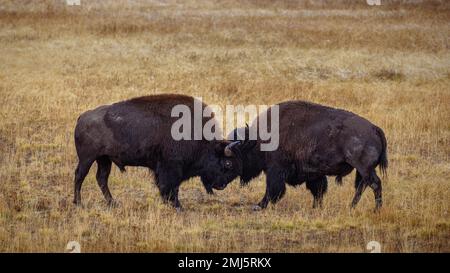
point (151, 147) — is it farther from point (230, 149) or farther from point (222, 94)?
point (222, 94)

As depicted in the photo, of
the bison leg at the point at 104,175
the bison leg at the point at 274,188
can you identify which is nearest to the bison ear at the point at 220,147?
the bison leg at the point at 274,188

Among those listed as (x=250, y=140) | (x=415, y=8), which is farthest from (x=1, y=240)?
(x=415, y=8)

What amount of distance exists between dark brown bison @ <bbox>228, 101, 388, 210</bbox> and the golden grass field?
0.39 meters

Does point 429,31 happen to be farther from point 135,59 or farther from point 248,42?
point 135,59

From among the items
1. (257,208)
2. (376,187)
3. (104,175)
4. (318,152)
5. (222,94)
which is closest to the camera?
(376,187)

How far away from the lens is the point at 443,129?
57.1ft

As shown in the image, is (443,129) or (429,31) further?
(429,31)

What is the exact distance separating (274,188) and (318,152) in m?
0.91

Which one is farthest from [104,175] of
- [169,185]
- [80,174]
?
[169,185]

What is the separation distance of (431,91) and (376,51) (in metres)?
6.12

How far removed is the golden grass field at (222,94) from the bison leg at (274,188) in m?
0.15

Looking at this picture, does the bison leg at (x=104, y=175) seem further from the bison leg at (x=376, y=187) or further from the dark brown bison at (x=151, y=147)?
the bison leg at (x=376, y=187)

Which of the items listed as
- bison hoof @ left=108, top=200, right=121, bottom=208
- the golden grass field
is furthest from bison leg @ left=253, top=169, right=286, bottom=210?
bison hoof @ left=108, top=200, right=121, bottom=208

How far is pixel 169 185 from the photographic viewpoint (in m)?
11.4
